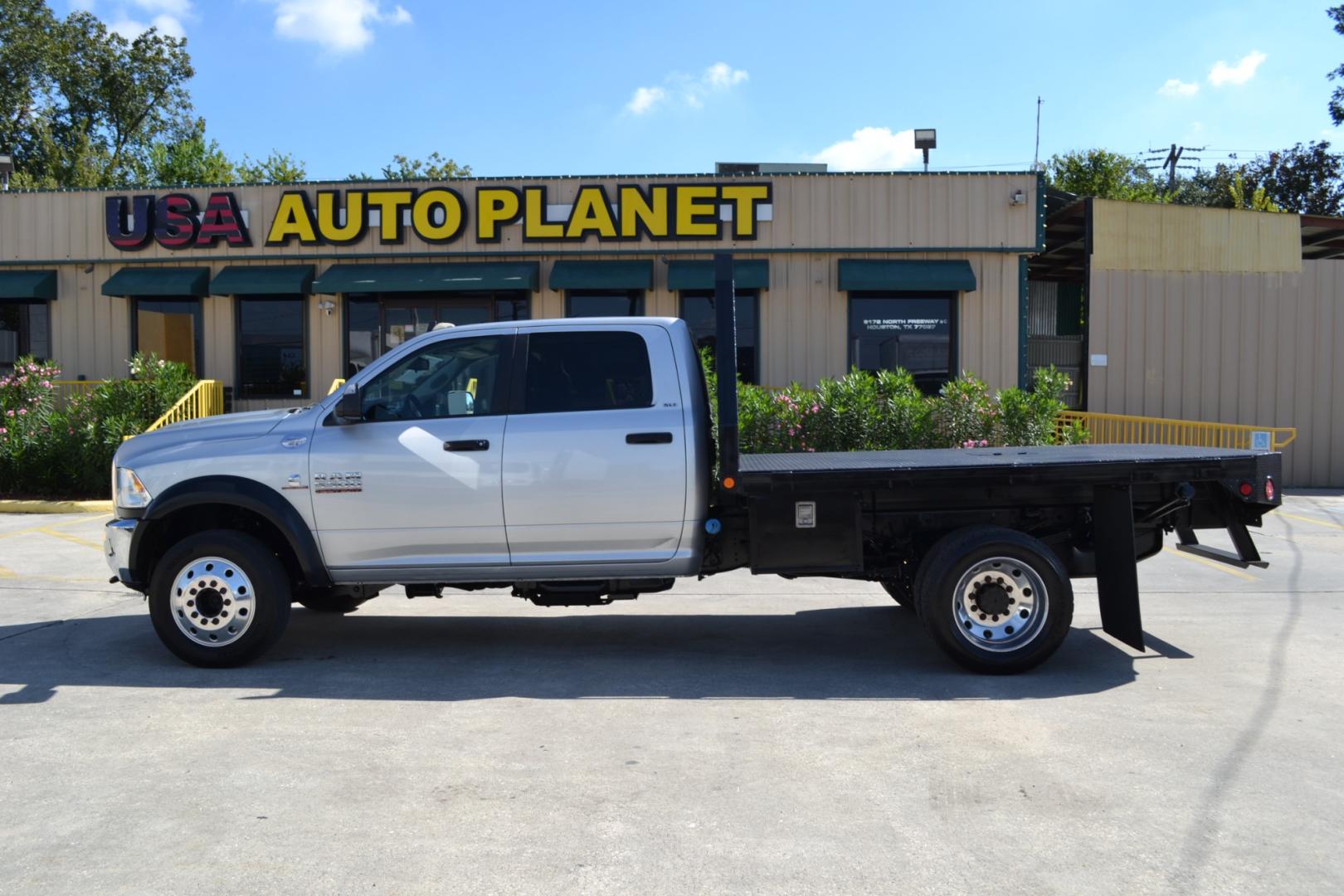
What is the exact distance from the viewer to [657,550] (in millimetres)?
6422

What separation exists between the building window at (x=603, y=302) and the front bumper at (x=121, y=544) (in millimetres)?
11353

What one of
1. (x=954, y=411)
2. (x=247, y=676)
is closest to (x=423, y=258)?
(x=954, y=411)

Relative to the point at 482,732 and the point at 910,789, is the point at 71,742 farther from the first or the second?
the point at 910,789

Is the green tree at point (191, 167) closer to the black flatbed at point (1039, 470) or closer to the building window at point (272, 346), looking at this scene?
the building window at point (272, 346)

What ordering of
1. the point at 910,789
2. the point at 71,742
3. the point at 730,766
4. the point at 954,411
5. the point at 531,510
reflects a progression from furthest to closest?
Answer: the point at 954,411 → the point at 531,510 → the point at 71,742 → the point at 730,766 → the point at 910,789

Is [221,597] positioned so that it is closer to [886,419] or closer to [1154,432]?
[886,419]

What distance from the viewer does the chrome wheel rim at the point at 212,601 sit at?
6.41m

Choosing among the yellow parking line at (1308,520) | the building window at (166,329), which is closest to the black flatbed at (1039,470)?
the yellow parking line at (1308,520)

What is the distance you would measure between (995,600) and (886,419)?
778 cm

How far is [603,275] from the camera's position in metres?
17.0

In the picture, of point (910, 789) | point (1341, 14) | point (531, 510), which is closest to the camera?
point (910, 789)

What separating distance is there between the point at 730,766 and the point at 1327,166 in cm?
4232

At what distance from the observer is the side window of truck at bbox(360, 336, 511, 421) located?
6.49m

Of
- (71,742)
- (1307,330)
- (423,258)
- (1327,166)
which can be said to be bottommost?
(71,742)
